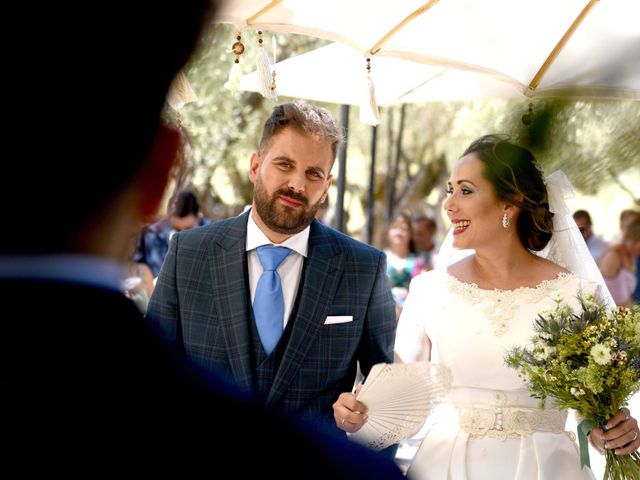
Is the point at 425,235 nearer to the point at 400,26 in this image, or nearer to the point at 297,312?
the point at 400,26

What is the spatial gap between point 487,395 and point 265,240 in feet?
3.87

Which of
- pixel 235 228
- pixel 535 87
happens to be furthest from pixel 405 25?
pixel 535 87

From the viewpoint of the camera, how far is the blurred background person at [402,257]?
1006 cm

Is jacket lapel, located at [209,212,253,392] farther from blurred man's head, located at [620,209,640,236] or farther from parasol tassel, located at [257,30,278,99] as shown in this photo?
blurred man's head, located at [620,209,640,236]

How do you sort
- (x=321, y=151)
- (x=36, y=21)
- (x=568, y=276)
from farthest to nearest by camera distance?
(x=568, y=276) → (x=321, y=151) → (x=36, y=21)

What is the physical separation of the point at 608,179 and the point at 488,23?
2.46m

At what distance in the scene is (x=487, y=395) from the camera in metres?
4.03

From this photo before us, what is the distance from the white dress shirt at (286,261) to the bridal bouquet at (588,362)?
896mm

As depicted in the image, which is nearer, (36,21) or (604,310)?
(36,21)

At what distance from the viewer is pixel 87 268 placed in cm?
75

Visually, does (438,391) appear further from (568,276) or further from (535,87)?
(535,87)

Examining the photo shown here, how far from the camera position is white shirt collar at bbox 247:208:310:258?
3728 millimetres

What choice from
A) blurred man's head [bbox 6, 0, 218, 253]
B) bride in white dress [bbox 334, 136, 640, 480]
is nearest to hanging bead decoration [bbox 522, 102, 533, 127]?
blurred man's head [bbox 6, 0, 218, 253]

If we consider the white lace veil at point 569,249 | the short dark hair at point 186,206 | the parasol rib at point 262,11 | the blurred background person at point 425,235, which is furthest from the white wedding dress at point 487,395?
the blurred background person at point 425,235
